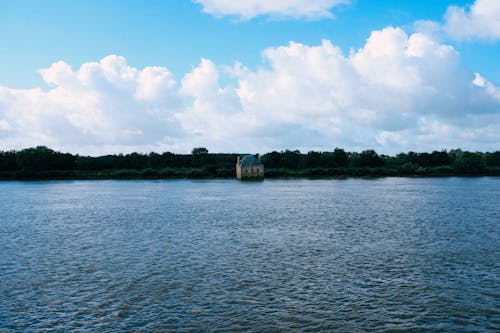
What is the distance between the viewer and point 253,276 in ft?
71.8

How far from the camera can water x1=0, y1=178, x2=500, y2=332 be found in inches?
625

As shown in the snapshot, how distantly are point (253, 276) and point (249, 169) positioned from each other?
13944cm

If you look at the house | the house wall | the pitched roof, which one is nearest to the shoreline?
the house wall

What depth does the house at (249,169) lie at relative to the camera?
160m

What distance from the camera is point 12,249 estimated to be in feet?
96.9

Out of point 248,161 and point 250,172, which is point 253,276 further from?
point 248,161

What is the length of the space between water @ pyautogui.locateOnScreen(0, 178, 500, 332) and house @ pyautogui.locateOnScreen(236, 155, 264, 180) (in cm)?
11747

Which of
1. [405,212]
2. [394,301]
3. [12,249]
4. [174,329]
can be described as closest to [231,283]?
[174,329]

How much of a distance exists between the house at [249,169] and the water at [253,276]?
385 feet

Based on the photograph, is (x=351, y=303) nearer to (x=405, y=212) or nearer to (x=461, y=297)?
(x=461, y=297)

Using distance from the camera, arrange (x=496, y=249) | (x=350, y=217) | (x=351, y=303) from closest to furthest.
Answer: (x=351, y=303), (x=496, y=249), (x=350, y=217)

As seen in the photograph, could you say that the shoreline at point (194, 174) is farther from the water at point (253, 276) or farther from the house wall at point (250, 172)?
the water at point (253, 276)

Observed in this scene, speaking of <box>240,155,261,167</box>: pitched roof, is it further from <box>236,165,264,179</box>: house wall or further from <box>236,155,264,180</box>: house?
<box>236,165,264,179</box>: house wall

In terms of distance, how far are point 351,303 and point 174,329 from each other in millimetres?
7442
